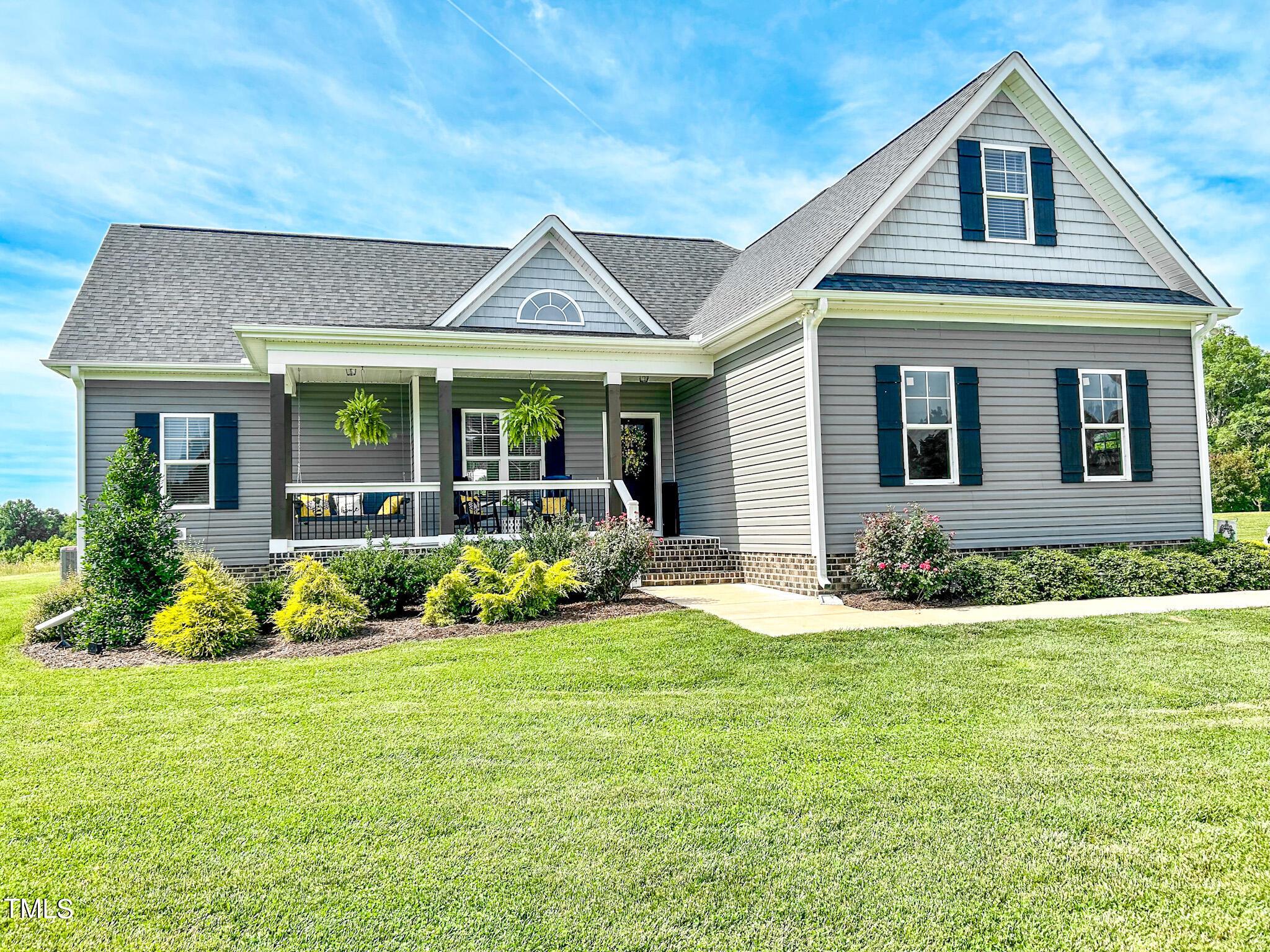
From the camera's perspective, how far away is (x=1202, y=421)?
40.3ft

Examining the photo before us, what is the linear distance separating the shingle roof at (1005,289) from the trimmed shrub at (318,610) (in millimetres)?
6864

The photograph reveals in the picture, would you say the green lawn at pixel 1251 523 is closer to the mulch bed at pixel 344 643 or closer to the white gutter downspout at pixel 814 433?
the white gutter downspout at pixel 814 433

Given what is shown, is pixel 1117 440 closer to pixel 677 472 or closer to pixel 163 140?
pixel 677 472

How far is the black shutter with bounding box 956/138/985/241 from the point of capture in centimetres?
1179

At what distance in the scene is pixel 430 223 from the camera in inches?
807

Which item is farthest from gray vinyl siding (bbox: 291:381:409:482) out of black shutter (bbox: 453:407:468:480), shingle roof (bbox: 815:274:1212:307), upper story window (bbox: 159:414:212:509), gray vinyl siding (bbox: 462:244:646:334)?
shingle roof (bbox: 815:274:1212:307)

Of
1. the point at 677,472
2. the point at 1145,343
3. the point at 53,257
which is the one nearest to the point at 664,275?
the point at 677,472

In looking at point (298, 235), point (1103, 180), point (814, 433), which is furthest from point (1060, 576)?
point (298, 235)

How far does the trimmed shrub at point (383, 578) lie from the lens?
9586 millimetres

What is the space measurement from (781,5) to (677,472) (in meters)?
7.72

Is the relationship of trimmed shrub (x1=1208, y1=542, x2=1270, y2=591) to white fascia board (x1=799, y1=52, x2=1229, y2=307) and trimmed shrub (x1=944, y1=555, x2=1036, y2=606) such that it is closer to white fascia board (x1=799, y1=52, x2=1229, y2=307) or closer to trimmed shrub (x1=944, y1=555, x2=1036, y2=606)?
trimmed shrub (x1=944, y1=555, x2=1036, y2=606)

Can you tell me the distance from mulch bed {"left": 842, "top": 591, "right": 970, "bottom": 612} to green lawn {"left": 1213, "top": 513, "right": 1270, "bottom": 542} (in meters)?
13.9

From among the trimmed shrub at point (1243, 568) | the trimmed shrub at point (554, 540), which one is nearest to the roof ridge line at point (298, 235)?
the trimmed shrub at point (554, 540)

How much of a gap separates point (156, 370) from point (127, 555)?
542 cm
